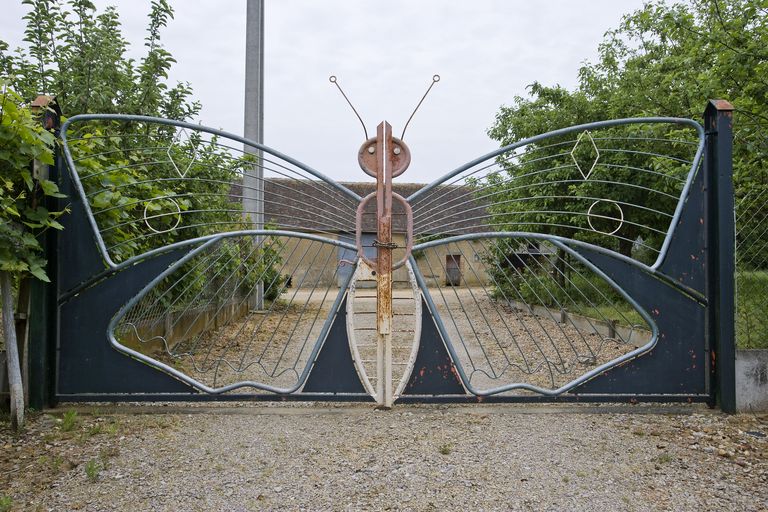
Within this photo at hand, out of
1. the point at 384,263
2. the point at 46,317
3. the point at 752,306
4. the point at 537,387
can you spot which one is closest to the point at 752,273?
the point at 752,306

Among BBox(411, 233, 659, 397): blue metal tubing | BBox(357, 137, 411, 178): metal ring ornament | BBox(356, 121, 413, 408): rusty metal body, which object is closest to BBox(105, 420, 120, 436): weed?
BBox(356, 121, 413, 408): rusty metal body

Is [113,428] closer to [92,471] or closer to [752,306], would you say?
[92,471]

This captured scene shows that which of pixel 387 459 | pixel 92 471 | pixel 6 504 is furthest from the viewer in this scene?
pixel 387 459

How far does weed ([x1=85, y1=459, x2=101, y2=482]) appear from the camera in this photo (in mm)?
3355

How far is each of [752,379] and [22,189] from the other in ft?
17.6

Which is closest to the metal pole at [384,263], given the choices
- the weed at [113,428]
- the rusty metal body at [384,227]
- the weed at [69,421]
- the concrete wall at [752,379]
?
the rusty metal body at [384,227]

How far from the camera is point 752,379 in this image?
453cm

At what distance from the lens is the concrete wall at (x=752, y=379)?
4508 millimetres

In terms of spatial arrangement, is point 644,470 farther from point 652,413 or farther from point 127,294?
point 127,294

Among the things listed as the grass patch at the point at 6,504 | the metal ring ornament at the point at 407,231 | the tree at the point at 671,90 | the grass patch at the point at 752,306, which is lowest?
the grass patch at the point at 6,504

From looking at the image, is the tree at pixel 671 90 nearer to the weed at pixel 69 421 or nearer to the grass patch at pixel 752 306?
the grass patch at pixel 752 306

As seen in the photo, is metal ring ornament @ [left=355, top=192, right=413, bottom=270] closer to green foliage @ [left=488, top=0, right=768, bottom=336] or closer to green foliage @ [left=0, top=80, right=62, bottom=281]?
green foliage @ [left=488, top=0, right=768, bottom=336]

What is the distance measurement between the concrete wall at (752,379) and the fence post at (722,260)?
0.63 ft

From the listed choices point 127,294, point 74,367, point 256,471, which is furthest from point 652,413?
point 74,367
